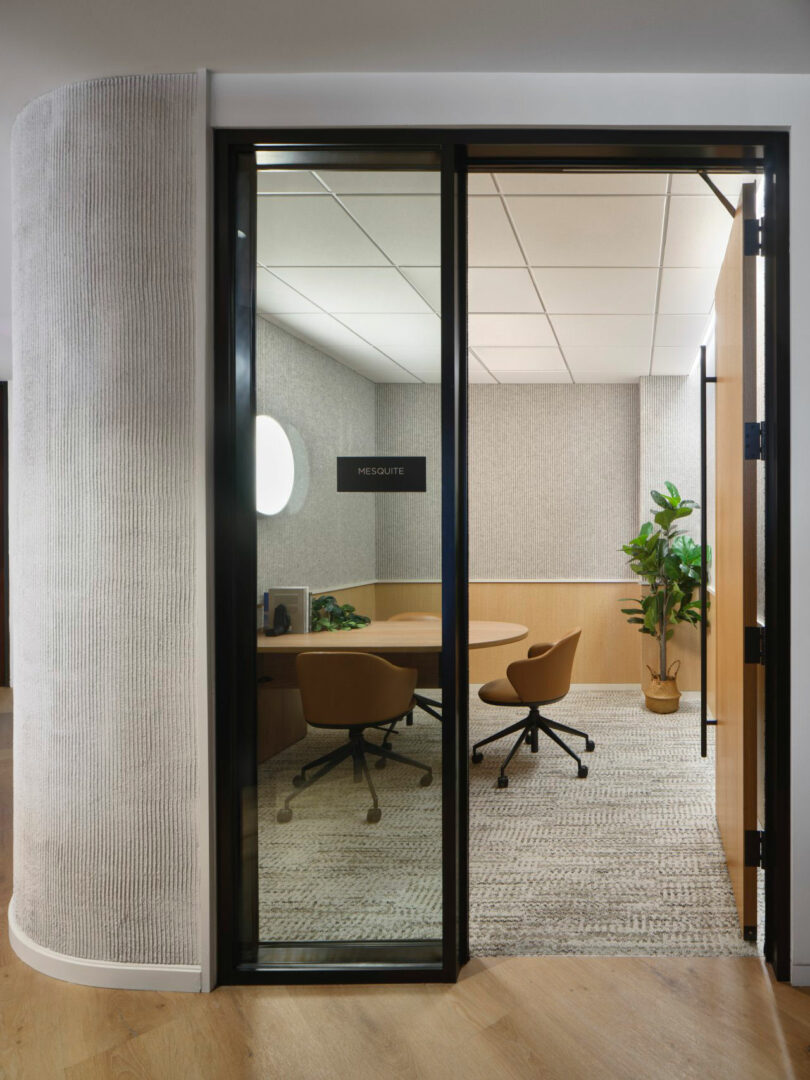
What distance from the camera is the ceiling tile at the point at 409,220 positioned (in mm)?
2328

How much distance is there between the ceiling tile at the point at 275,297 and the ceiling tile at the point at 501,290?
6.55 feet

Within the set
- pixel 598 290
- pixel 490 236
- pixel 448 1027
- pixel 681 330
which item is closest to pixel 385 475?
pixel 448 1027

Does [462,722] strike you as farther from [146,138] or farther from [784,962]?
[146,138]

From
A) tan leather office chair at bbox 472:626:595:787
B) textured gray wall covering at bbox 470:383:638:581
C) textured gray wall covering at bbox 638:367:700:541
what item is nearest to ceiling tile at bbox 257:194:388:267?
tan leather office chair at bbox 472:626:595:787

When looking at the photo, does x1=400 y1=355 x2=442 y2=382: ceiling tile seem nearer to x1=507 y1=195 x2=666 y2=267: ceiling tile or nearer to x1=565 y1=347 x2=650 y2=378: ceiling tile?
x1=507 y1=195 x2=666 y2=267: ceiling tile

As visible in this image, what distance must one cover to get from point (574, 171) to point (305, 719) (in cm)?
188

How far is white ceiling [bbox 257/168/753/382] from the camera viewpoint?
7.84ft

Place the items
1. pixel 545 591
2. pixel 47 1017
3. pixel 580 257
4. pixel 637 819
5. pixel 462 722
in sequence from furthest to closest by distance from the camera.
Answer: pixel 545 591, pixel 580 257, pixel 637 819, pixel 462 722, pixel 47 1017

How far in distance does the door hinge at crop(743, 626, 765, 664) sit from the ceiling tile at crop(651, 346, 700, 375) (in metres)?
3.95

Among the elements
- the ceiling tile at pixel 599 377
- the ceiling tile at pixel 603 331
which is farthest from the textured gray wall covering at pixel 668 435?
the ceiling tile at pixel 603 331

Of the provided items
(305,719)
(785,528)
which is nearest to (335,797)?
(305,719)

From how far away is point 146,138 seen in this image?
91.6 inches

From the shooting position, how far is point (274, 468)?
7.98ft

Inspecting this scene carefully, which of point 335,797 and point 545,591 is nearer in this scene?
point 335,797
